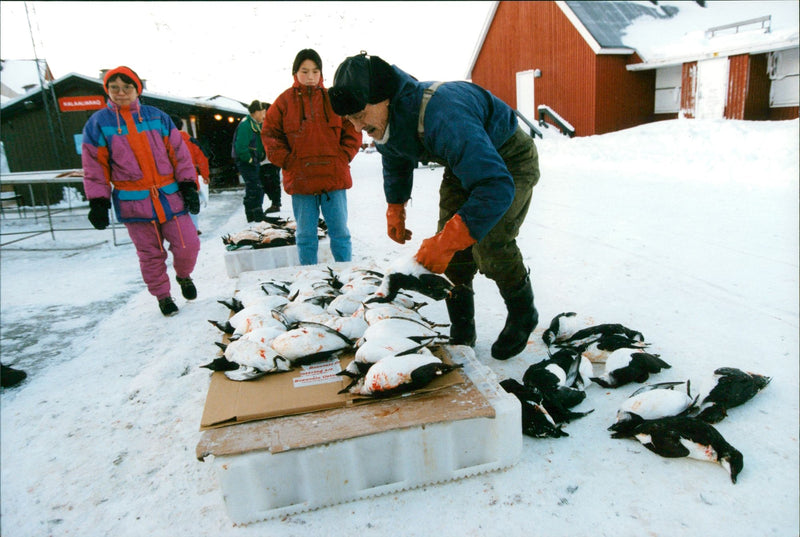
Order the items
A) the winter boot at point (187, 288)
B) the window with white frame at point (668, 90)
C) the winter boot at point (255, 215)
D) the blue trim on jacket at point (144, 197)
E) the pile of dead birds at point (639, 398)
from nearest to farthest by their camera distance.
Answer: the pile of dead birds at point (639, 398) < the blue trim on jacket at point (144, 197) < the winter boot at point (187, 288) < the winter boot at point (255, 215) < the window with white frame at point (668, 90)

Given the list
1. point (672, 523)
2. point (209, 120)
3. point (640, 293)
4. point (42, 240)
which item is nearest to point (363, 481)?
point (672, 523)

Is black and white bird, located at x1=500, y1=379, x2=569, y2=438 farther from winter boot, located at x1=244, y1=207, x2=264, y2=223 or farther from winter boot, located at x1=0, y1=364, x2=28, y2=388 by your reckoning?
winter boot, located at x1=244, y1=207, x2=264, y2=223

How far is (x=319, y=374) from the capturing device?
91.5 inches

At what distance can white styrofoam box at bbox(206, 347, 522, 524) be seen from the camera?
5.90 feet

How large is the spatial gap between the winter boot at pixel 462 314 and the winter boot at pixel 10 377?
9.03ft

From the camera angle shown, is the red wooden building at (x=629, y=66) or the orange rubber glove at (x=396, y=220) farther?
the red wooden building at (x=629, y=66)

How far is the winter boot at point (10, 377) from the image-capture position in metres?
3.11

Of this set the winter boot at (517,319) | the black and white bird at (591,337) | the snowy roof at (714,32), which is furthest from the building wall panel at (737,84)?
the winter boot at (517,319)

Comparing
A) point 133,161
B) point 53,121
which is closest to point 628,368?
Answer: point 133,161

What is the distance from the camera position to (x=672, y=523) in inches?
65.6

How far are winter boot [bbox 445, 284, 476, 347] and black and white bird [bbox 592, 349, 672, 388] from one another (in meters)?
0.79

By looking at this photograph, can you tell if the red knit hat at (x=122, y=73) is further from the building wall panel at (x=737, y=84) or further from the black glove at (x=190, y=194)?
the building wall panel at (x=737, y=84)

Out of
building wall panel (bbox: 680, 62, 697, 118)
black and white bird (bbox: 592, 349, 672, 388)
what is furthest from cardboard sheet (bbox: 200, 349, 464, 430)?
building wall panel (bbox: 680, 62, 697, 118)

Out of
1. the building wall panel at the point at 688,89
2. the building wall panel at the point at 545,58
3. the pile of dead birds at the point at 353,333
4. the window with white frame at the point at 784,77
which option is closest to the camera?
A: the pile of dead birds at the point at 353,333
